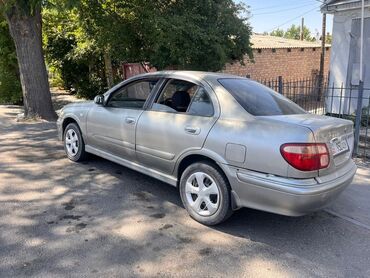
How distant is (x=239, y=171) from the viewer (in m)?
3.64

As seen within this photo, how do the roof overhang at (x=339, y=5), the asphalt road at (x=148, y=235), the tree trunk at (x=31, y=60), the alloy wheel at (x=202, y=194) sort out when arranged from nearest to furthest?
the asphalt road at (x=148, y=235), the alloy wheel at (x=202, y=194), the roof overhang at (x=339, y=5), the tree trunk at (x=31, y=60)

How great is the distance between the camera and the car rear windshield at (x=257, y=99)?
3984mm

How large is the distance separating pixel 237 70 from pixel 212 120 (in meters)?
15.4

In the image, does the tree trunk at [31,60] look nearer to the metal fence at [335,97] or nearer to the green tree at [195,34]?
the green tree at [195,34]

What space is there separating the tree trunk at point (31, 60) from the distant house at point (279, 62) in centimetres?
999

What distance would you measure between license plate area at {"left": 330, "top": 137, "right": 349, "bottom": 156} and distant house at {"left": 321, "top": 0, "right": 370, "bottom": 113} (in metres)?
5.28

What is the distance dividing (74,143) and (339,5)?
697cm

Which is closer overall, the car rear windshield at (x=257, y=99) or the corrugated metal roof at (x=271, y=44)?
the car rear windshield at (x=257, y=99)

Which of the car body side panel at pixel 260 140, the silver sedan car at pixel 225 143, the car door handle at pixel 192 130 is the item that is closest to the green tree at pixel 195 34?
the silver sedan car at pixel 225 143

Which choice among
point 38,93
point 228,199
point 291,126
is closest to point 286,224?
point 228,199

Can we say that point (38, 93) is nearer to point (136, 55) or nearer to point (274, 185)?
point (136, 55)

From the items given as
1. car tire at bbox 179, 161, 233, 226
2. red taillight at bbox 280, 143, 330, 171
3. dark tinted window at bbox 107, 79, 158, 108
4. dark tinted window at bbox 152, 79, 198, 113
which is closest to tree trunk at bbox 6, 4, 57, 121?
dark tinted window at bbox 107, 79, 158, 108

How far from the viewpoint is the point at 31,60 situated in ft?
31.3

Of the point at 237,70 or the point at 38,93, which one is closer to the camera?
the point at 38,93
